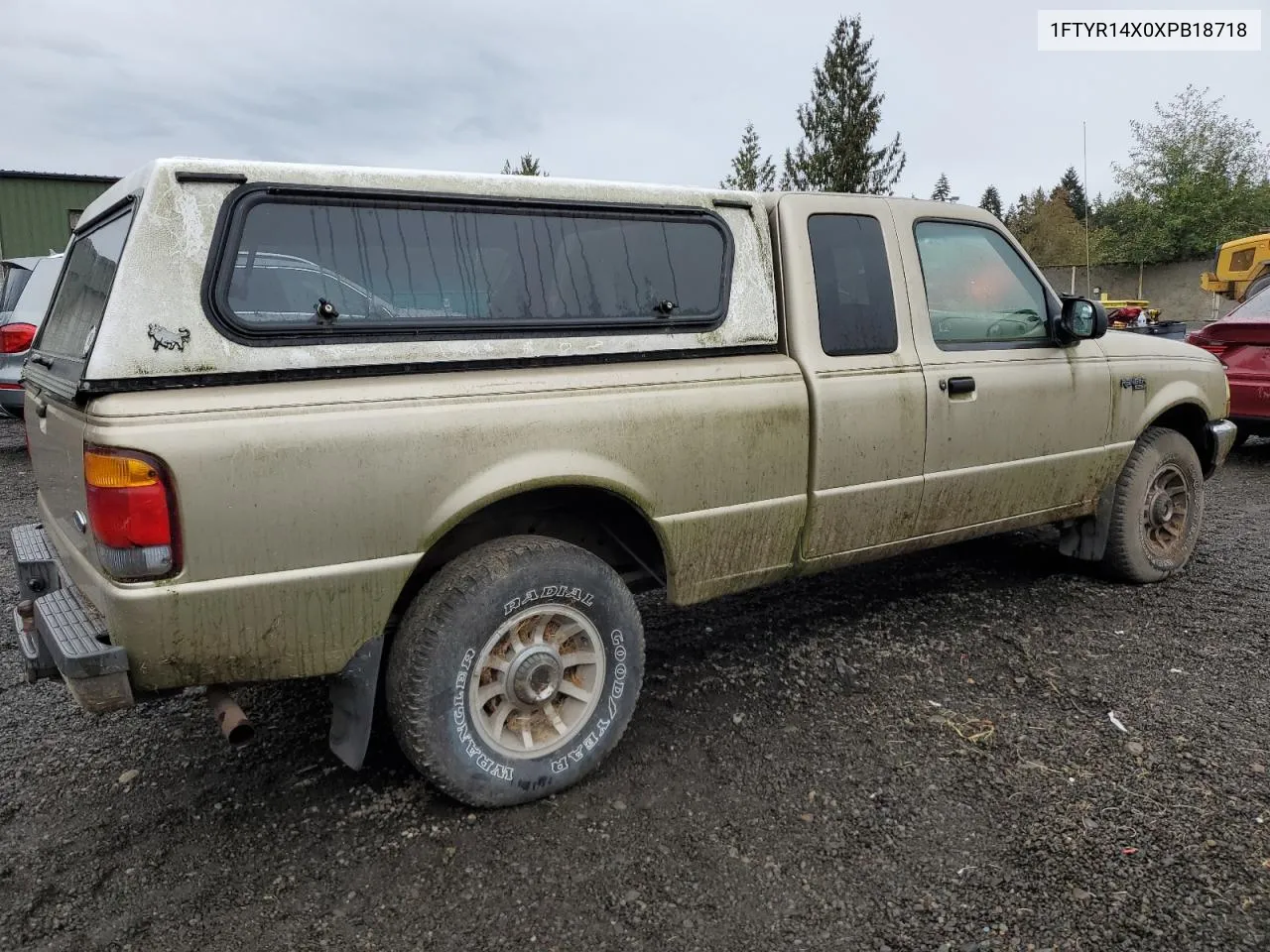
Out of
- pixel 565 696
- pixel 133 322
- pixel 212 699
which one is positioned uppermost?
pixel 133 322

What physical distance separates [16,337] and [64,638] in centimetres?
701

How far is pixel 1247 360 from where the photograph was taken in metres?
7.96

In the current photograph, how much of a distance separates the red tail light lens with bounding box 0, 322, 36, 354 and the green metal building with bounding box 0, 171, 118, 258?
15805mm

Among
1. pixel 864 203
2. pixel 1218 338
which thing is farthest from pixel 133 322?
pixel 1218 338

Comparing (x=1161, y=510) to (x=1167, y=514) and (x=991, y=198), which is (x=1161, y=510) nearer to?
(x=1167, y=514)

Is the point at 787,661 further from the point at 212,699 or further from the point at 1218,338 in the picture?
the point at 1218,338

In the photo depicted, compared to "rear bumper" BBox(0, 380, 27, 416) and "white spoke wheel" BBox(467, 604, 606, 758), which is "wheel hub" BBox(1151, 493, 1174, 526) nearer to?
"white spoke wheel" BBox(467, 604, 606, 758)

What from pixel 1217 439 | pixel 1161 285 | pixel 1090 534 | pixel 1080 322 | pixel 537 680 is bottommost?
pixel 1090 534

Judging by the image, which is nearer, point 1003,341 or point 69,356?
point 69,356

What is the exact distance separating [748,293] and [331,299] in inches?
57.7

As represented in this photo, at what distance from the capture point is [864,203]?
3.74 m

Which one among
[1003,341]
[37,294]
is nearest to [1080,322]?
[1003,341]

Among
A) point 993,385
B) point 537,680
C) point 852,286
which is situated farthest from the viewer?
point 993,385

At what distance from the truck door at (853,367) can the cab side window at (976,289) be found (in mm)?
218
